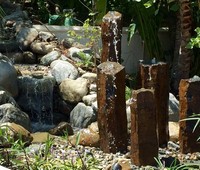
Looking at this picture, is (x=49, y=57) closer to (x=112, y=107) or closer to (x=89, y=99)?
(x=89, y=99)

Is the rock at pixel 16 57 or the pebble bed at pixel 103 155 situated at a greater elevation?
the rock at pixel 16 57

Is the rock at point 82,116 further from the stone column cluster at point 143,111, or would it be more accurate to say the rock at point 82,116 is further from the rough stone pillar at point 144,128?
the rough stone pillar at point 144,128

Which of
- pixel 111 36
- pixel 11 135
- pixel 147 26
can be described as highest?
pixel 111 36

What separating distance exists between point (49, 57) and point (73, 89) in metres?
1.14

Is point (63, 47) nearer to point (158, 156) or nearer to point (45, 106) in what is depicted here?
point (45, 106)

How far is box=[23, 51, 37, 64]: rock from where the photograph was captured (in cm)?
1104

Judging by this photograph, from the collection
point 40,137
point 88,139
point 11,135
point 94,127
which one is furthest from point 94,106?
point 11,135

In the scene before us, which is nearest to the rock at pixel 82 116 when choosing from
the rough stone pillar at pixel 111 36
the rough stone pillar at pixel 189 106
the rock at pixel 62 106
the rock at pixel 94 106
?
the rock at pixel 94 106

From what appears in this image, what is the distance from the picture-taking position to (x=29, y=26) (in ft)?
38.5

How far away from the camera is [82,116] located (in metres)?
9.39

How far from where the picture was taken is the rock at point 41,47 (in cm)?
1103

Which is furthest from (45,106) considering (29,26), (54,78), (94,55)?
(29,26)

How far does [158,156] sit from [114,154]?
0.56 meters

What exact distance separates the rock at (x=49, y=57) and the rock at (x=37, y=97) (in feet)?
2.35
